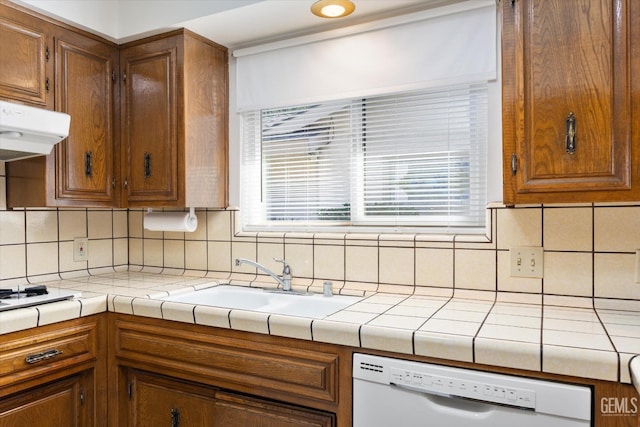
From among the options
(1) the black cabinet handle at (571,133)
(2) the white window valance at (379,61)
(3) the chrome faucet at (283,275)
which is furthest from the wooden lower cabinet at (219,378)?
(2) the white window valance at (379,61)

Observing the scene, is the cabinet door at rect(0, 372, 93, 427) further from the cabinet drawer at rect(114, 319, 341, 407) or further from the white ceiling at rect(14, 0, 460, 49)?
the white ceiling at rect(14, 0, 460, 49)

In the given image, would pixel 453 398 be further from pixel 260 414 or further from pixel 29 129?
pixel 29 129

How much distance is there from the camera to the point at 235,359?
4.79 feet

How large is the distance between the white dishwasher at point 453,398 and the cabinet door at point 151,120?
1273 mm

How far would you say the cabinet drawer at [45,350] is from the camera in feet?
4.74

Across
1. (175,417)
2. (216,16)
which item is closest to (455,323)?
(175,417)

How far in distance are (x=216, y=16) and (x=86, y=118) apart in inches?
30.5

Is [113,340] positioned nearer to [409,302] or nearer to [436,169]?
[409,302]

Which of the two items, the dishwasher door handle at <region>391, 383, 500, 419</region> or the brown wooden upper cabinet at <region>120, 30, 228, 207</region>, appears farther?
the brown wooden upper cabinet at <region>120, 30, 228, 207</region>

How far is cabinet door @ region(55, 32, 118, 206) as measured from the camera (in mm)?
1923

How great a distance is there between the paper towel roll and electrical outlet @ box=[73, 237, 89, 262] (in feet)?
1.21

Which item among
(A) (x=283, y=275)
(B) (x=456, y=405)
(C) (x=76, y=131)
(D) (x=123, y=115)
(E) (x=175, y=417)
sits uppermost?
(D) (x=123, y=115)

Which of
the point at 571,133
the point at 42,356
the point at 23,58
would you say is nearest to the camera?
the point at 571,133

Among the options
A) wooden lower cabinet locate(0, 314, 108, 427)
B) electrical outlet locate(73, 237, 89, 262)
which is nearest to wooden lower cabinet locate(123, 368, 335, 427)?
wooden lower cabinet locate(0, 314, 108, 427)
